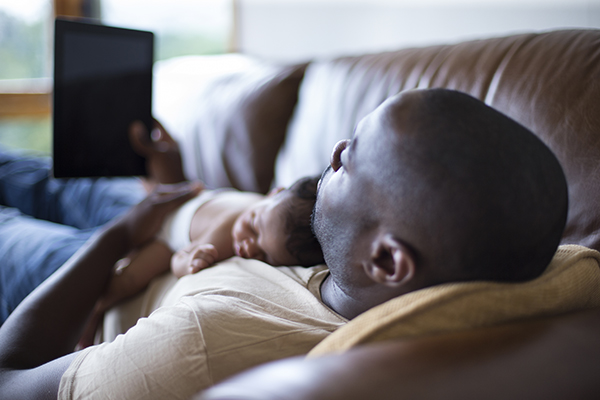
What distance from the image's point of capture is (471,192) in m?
0.49

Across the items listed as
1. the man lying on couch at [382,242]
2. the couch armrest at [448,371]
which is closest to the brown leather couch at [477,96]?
the couch armrest at [448,371]

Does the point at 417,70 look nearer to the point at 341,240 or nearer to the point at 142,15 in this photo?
the point at 341,240

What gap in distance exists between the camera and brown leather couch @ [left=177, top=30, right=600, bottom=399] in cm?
37

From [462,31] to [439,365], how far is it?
1.86 m

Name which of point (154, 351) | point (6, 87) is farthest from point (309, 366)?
point (6, 87)

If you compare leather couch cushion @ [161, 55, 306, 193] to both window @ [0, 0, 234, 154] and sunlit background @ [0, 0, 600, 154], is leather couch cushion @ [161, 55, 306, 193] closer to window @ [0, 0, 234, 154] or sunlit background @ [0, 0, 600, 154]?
sunlit background @ [0, 0, 600, 154]

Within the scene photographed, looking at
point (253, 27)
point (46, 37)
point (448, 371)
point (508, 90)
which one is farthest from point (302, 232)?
point (46, 37)

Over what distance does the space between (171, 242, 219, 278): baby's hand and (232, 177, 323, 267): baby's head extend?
2.8 inches

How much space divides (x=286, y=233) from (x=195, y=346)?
46 centimetres

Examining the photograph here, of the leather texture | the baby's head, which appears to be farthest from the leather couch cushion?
the baby's head

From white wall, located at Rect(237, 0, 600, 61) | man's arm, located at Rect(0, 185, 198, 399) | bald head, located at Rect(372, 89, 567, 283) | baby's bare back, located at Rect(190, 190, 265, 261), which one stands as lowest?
man's arm, located at Rect(0, 185, 198, 399)

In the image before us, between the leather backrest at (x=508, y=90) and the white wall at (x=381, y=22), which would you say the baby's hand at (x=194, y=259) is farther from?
the white wall at (x=381, y=22)

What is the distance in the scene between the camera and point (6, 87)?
306 centimetres

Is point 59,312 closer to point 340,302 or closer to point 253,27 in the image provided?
point 340,302
